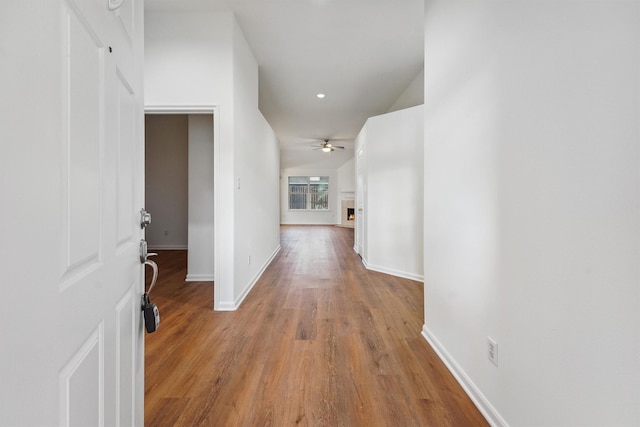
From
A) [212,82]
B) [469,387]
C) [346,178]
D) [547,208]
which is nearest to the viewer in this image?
[547,208]

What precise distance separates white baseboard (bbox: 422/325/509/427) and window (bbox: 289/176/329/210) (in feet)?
35.7

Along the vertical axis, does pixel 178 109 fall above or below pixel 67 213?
above

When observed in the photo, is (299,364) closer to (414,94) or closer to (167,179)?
(414,94)

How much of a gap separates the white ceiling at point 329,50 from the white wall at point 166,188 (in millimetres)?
2139

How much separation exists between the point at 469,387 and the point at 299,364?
99 centimetres

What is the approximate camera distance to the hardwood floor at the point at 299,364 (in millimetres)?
1454

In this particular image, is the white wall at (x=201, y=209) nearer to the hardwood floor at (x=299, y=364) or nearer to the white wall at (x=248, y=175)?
the hardwood floor at (x=299, y=364)

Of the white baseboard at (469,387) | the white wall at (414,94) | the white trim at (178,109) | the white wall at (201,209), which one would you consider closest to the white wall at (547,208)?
the white baseboard at (469,387)

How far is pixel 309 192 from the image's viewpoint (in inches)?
511

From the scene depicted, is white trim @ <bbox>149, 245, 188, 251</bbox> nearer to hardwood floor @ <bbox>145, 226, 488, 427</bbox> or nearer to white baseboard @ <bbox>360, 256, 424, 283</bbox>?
hardwood floor @ <bbox>145, 226, 488, 427</bbox>

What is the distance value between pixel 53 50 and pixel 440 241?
2.03 metres

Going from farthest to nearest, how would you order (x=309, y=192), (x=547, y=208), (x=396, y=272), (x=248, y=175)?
(x=309, y=192) < (x=396, y=272) < (x=248, y=175) < (x=547, y=208)

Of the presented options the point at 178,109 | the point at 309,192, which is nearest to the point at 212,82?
the point at 178,109

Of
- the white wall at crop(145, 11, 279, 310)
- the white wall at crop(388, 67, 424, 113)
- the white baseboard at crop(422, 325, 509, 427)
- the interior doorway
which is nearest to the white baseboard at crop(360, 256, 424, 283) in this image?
the white baseboard at crop(422, 325, 509, 427)
